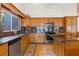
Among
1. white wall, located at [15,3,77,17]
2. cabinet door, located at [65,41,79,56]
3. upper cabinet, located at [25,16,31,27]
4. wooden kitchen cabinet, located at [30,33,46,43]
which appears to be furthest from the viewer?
white wall, located at [15,3,77,17]

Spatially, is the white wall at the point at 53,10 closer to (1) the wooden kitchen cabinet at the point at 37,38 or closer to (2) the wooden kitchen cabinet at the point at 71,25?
(2) the wooden kitchen cabinet at the point at 71,25

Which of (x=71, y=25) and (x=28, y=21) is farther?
(x=28, y=21)

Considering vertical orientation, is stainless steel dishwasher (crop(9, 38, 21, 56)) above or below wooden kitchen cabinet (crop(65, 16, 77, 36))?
below

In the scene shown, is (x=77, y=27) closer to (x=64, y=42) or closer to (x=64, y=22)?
(x=64, y=22)

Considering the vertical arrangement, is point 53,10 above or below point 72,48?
above

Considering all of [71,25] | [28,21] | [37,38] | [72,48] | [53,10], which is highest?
[53,10]

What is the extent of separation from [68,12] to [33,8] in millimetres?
2534

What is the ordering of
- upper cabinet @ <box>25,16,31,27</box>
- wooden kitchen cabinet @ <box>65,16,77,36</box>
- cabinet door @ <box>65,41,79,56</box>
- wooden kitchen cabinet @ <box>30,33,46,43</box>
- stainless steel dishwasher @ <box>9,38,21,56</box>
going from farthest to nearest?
wooden kitchen cabinet @ <box>30,33,46,43</box>
upper cabinet @ <box>25,16,31,27</box>
wooden kitchen cabinet @ <box>65,16,77,36</box>
cabinet door @ <box>65,41,79,56</box>
stainless steel dishwasher @ <box>9,38,21,56</box>

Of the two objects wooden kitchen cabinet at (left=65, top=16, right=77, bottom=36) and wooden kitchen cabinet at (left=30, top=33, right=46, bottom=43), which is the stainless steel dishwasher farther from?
wooden kitchen cabinet at (left=65, top=16, right=77, bottom=36)

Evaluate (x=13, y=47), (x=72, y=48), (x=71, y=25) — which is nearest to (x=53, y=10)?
(x=71, y=25)

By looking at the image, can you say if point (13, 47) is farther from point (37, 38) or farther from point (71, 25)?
point (71, 25)

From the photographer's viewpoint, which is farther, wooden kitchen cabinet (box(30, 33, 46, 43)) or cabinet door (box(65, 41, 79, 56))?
wooden kitchen cabinet (box(30, 33, 46, 43))

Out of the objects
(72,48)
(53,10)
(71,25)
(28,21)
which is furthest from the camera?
(53,10)

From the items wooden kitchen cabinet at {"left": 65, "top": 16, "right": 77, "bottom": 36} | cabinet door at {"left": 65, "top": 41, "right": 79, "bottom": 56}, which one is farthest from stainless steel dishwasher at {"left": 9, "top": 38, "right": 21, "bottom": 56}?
wooden kitchen cabinet at {"left": 65, "top": 16, "right": 77, "bottom": 36}
